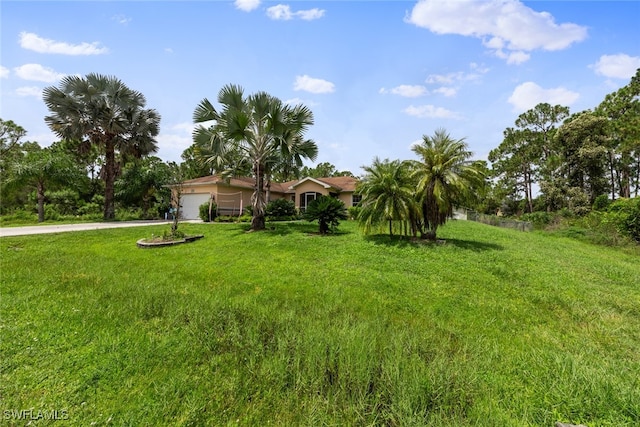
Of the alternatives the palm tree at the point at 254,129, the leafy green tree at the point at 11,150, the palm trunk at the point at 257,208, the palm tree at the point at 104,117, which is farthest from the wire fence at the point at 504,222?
the leafy green tree at the point at 11,150

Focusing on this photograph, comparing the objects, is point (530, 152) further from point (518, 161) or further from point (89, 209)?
point (89, 209)

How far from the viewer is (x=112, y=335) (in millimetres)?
3332

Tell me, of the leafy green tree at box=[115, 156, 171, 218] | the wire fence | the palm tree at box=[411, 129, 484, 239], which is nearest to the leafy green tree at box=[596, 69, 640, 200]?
the wire fence

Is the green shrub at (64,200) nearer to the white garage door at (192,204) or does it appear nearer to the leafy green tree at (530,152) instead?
the white garage door at (192,204)

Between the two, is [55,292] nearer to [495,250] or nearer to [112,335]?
[112,335]

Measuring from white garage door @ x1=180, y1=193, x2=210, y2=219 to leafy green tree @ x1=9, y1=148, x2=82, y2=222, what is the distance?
23.5ft

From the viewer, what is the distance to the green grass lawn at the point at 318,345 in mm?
2307

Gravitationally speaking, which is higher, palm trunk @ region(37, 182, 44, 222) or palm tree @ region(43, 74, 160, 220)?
palm tree @ region(43, 74, 160, 220)

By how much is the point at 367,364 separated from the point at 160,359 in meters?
2.28

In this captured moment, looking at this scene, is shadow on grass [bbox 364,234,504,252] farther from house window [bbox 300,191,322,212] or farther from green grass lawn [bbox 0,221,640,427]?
house window [bbox 300,191,322,212]

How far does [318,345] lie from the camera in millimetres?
3191

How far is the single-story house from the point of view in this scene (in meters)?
20.0

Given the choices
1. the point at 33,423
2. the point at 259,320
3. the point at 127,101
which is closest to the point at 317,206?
the point at 259,320

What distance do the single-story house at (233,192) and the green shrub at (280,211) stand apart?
4.93ft
